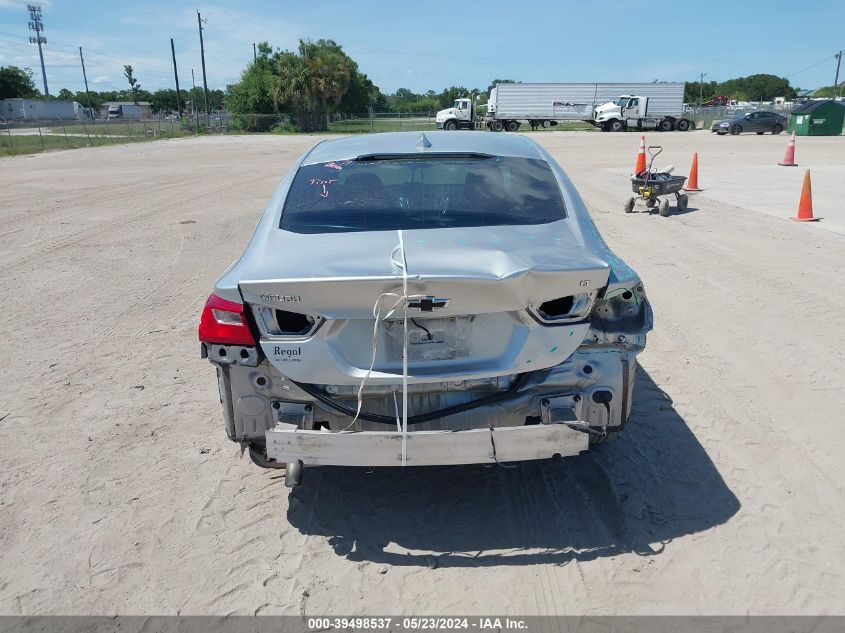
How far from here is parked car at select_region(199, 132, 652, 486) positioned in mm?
2869

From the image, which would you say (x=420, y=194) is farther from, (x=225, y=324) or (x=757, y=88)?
(x=757, y=88)

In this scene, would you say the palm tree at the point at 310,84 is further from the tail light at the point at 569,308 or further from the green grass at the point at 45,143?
the tail light at the point at 569,308

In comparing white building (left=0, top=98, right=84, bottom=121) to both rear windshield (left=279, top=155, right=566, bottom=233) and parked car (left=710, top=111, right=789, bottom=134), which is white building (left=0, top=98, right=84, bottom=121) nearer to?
parked car (left=710, top=111, right=789, bottom=134)

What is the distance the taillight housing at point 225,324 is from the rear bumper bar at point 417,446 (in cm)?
44

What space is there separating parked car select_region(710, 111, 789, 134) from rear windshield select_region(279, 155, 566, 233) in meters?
41.5

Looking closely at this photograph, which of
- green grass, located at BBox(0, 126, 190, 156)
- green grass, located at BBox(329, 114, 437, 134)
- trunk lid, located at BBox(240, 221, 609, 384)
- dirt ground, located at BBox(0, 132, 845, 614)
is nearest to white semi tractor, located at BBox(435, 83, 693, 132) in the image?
green grass, located at BBox(329, 114, 437, 134)

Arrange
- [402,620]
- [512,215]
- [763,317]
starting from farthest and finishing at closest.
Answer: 1. [763,317]
2. [512,215]
3. [402,620]

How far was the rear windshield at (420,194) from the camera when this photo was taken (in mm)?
3523

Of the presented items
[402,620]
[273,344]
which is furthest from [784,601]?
[273,344]

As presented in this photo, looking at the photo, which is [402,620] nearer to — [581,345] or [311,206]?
[581,345]

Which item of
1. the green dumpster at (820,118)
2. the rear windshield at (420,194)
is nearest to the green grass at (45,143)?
the rear windshield at (420,194)

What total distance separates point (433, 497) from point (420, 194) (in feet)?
5.42

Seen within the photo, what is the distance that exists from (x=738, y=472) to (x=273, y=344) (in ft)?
8.69

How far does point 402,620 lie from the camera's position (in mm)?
2744
